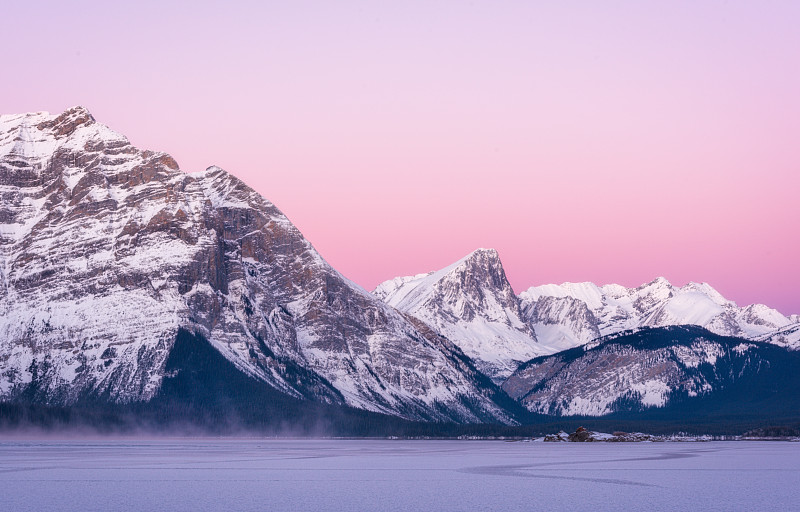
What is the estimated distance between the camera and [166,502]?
327ft

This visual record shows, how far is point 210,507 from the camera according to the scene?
9538 centimetres

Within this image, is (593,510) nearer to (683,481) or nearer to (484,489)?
(484,489)

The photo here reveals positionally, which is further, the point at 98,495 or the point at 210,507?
the point at 98,495

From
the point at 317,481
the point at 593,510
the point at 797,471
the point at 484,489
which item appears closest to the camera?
the point at 593,510

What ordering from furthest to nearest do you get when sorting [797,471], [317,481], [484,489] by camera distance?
1. [797,471]
2. [317,481]
3. [484,489]

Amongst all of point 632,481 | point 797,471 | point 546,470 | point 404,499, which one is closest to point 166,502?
point 404,499

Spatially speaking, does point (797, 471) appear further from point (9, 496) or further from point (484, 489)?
point (9, 496)

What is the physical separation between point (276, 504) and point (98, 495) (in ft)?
70.5

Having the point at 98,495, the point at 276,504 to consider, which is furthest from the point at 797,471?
the point at 98,495

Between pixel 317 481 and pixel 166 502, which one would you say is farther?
pixel 317 481

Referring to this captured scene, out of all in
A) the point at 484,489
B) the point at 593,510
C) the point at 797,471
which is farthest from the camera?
the point at 797,471

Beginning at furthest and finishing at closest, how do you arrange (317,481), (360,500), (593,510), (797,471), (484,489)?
(797,471), (317,481), (484,489), (360,500), (593,510)

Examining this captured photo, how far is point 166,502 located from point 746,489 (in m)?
68.2

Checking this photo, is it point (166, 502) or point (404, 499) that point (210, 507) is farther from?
point (404, 499)
